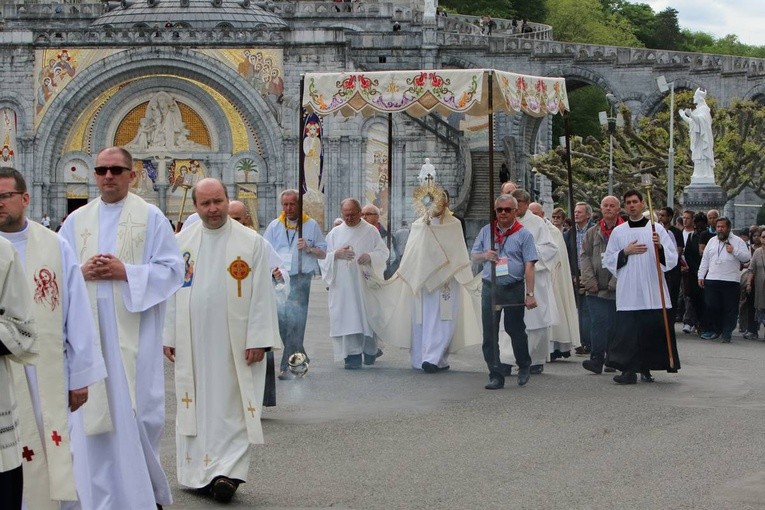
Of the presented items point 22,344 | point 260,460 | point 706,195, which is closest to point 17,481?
point 22,344

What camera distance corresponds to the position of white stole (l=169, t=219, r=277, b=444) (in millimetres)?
10047

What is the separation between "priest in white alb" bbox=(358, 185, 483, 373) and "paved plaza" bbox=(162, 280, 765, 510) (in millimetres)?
453

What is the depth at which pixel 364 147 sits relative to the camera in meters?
48.1

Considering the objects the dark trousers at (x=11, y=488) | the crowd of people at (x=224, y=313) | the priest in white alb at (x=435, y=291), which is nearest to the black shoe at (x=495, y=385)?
the crowd of people at (x=224, y=313)

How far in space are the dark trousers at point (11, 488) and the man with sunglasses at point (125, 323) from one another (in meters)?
1.93

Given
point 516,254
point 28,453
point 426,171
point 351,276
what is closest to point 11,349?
point 28,453

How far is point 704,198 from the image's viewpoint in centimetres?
3491

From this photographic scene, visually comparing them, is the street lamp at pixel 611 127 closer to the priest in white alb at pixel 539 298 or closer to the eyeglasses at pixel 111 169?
the priest in white alb at pixel 539 298

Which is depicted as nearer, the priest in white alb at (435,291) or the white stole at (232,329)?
the white stole at (232,329)

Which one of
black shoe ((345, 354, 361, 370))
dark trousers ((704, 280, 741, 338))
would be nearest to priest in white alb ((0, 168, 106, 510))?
black shoe ((345, 354, 361, 370))

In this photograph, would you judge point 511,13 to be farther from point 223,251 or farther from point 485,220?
point 223,251

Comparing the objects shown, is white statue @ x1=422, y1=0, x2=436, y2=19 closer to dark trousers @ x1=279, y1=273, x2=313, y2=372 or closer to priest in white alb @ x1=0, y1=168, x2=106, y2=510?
dark trousers @ x1=279, y1=273, x2=313, y2=372

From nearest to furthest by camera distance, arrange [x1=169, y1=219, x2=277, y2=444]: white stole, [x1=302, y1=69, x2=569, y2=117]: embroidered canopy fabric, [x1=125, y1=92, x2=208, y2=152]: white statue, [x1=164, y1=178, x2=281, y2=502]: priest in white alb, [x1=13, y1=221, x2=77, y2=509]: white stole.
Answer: [x1=13, y1=221, x2=77, y2=509]: white stole → [x1=164, y1=178, x2=281, y2=502]: priest in white alb → [x1=169, y1=219, x2=277, y2=444]: white stole → [x1=302, y1=69, x2=569, y2=117]: embroidered canopy fabric → [x1=125, y1=92, x2=208, y2=152]: white statue

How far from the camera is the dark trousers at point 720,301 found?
22.5 meters
